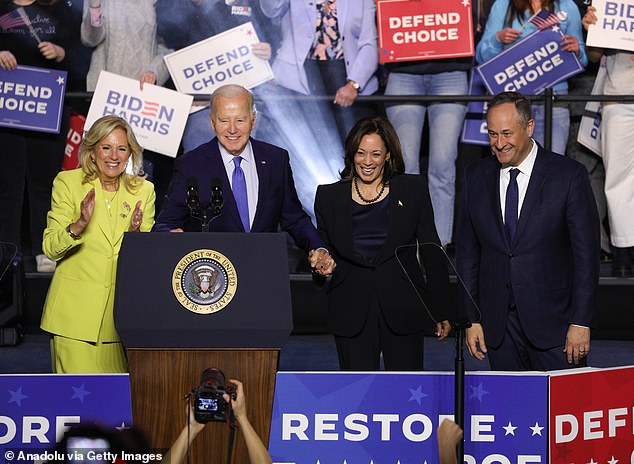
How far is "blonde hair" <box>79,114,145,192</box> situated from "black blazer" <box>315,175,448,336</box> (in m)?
0.72

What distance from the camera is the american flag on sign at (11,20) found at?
6.34m

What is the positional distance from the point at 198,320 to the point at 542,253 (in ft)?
4.91

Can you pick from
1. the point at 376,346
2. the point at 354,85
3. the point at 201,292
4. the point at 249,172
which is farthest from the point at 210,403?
the point at 354,85

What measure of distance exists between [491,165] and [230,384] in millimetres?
1544

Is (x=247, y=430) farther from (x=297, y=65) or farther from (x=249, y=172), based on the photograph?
(x=297, y=65)

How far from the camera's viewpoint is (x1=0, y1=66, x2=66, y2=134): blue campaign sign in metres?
6.23

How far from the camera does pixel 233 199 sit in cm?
385

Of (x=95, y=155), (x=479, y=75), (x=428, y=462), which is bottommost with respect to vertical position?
(x=428, y=462)

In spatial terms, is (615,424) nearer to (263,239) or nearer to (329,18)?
(263,239)

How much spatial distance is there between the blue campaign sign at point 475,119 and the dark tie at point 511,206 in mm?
2696

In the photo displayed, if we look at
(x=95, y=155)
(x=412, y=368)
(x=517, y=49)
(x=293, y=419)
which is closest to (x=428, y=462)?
(x=293, y=419)

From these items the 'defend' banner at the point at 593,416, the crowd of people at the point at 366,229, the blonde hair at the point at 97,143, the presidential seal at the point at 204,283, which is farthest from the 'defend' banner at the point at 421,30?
the presidential seal at the point at 204,283

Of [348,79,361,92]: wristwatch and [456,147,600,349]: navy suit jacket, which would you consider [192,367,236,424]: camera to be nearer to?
[456,147,600,349]: navy suit jacket

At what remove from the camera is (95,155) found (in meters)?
3.85
